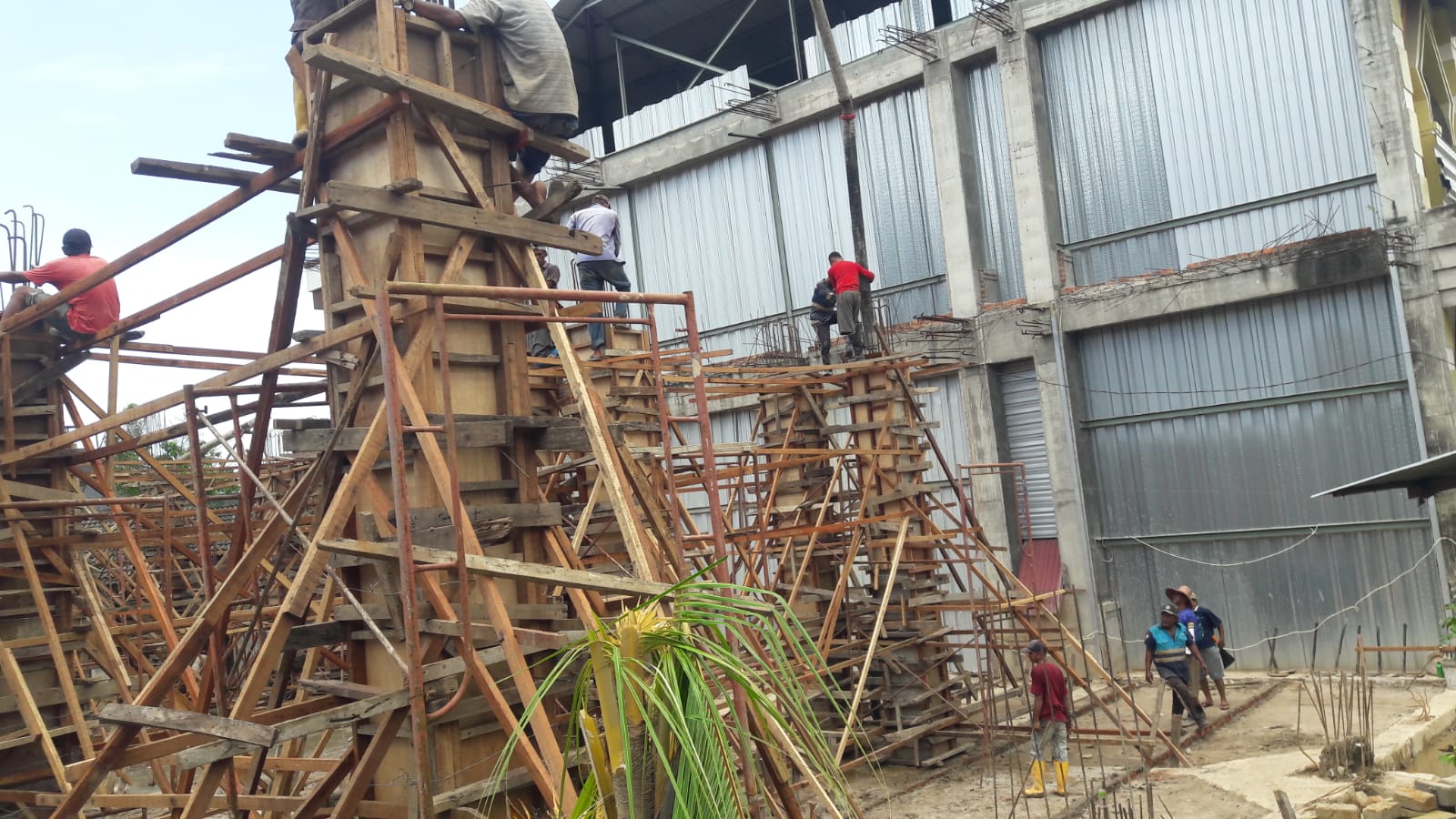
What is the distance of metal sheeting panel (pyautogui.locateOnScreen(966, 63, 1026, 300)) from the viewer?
2120 centimetres

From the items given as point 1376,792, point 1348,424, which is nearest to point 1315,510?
point 1348,424

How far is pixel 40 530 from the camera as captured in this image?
10172mm

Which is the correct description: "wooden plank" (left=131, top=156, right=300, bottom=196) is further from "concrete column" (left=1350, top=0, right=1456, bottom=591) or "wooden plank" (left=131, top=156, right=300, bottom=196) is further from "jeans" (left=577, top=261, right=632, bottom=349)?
Answer: "concrete column" (left=1350, top=0, right=1456, bottom=591)

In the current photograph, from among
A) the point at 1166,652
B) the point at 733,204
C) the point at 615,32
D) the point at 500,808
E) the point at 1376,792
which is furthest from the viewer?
the point at 615,32

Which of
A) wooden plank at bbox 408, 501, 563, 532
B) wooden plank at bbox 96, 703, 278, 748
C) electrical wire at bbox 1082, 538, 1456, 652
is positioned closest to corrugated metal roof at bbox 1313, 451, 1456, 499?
wooden plank at bbox 408, 501, 563, 532

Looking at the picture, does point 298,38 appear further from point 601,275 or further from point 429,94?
point 601,275

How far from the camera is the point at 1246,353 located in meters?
18.6

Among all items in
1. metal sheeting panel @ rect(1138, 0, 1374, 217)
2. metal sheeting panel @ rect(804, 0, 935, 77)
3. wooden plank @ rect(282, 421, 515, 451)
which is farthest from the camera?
metal sheeting panel @ rect(804, 0, 935, 77)

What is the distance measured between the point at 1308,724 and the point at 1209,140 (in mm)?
9911

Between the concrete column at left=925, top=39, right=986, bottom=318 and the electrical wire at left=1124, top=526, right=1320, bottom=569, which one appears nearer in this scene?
the electrical wire at left=1124, top=526, right=1320, bottom=569

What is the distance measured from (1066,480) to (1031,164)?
227 inches

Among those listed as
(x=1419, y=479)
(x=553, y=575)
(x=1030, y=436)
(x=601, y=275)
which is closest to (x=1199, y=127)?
(x=1030, y=436)

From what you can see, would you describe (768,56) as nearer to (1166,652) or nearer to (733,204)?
(733,204)

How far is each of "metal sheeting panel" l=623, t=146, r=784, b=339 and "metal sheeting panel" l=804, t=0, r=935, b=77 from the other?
2.65m
